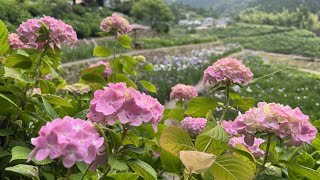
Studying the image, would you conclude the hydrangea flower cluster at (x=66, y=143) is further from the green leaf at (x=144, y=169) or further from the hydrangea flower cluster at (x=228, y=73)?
the hydrangea flower cluster at (x=228, y=73)

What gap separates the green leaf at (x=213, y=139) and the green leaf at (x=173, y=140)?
46 mm

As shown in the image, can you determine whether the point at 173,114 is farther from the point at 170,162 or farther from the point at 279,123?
the point at 279,123

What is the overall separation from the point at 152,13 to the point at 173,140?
2332cm

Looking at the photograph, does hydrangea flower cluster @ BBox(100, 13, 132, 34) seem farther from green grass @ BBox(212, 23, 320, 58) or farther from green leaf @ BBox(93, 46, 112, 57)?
green grass @ BBox(212, 23, 320, 58)

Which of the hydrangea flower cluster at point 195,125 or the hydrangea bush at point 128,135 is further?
the hydrangea flower cluster at point 195,125

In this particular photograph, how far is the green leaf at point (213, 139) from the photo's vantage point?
916 mm

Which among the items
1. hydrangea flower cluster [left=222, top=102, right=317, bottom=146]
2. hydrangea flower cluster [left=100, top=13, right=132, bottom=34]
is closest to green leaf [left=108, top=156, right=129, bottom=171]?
hydrangea flower cluster [left=222, top=102, right=317, bottom=146]

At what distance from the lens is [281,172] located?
3.77 feet

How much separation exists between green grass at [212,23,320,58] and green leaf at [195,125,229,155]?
672 inches

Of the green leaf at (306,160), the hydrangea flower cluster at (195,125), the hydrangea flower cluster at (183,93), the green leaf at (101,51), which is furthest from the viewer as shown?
the hydrangea flower cluster at (183,93)

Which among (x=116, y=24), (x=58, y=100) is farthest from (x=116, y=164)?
(x=116, y=24)

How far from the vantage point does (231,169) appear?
2.91 ft

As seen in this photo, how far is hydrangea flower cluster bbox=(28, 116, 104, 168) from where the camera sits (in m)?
0.63

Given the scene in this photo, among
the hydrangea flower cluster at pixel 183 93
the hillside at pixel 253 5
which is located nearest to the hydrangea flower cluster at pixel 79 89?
the hydrangea flower cluster at pixel 183 93
